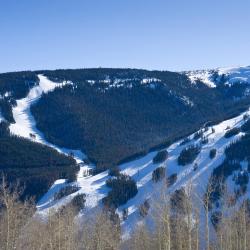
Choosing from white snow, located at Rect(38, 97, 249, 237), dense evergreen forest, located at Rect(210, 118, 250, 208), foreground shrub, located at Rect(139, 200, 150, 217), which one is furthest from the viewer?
white snow, located at Rect(38, 97, 249, 237)

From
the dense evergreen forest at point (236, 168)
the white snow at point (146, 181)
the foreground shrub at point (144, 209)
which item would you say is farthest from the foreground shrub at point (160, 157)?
the foreground shrub at point (144, 209)

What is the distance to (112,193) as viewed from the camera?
568 feet

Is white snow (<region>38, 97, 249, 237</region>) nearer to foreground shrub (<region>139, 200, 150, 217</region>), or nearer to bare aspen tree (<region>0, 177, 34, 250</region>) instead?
foreground shrub (<region>139, 200, 150, 217</region>)

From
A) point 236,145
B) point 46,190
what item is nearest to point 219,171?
point 236,145

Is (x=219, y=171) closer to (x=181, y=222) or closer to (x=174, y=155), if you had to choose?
(x=174, y=155)

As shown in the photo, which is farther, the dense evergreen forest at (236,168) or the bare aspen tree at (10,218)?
the dense evergreen forest at (236,168)

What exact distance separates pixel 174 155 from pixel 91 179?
25.9 m

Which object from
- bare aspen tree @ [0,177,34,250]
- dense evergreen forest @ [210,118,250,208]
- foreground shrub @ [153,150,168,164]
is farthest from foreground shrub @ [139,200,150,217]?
foreground shrub @ [153,150,168,164]

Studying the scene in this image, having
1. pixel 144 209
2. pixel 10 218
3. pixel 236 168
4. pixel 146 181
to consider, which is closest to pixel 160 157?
pixel 146 181

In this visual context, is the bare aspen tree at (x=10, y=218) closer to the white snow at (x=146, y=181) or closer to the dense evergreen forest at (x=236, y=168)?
the white snow at (x=146, y=181)

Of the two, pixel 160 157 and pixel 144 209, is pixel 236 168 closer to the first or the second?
pixel 160 157

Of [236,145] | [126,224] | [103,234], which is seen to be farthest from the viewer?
[236,145]

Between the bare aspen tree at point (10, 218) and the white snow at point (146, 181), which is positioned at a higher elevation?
the bare aspen tree at point (10, 218)

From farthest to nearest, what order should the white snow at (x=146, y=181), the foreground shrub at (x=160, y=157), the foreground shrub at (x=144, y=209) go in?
the foreground shrub at (x=160, y=157), the white snow at (x=146, y=181), the foreground shrub at (x=144, y=209)
